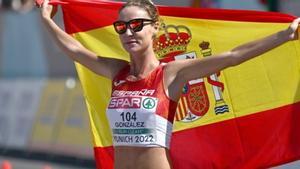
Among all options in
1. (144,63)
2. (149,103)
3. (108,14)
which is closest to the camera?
(149,103)

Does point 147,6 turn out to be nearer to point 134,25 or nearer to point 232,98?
point 134,25

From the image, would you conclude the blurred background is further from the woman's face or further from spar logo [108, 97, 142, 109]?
the woman's face

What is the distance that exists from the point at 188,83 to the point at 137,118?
3.39 ft

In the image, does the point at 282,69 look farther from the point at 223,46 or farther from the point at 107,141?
the point at 107,141

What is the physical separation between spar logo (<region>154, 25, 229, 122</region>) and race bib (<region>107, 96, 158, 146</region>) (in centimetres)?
101

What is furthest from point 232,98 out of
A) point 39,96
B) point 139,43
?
point 39,96

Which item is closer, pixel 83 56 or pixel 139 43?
pixel 139 43

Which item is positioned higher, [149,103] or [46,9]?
[46,9]

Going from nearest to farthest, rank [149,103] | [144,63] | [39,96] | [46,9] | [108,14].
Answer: [149,103] < [144,63] < [46,9] < [108,14] < [39,96]

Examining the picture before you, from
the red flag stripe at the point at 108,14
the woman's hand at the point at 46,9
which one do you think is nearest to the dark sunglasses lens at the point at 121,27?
the woman's hand at the point at 46,9

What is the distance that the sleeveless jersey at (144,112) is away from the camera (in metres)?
5.14

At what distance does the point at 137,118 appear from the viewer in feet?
17.0

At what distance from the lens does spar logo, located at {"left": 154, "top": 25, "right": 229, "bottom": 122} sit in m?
6.19

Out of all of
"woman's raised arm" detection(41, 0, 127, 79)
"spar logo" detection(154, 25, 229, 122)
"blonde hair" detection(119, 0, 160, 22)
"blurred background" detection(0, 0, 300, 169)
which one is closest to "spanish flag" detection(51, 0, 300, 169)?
"spar logo" detection(154, 25, 229, 122)
